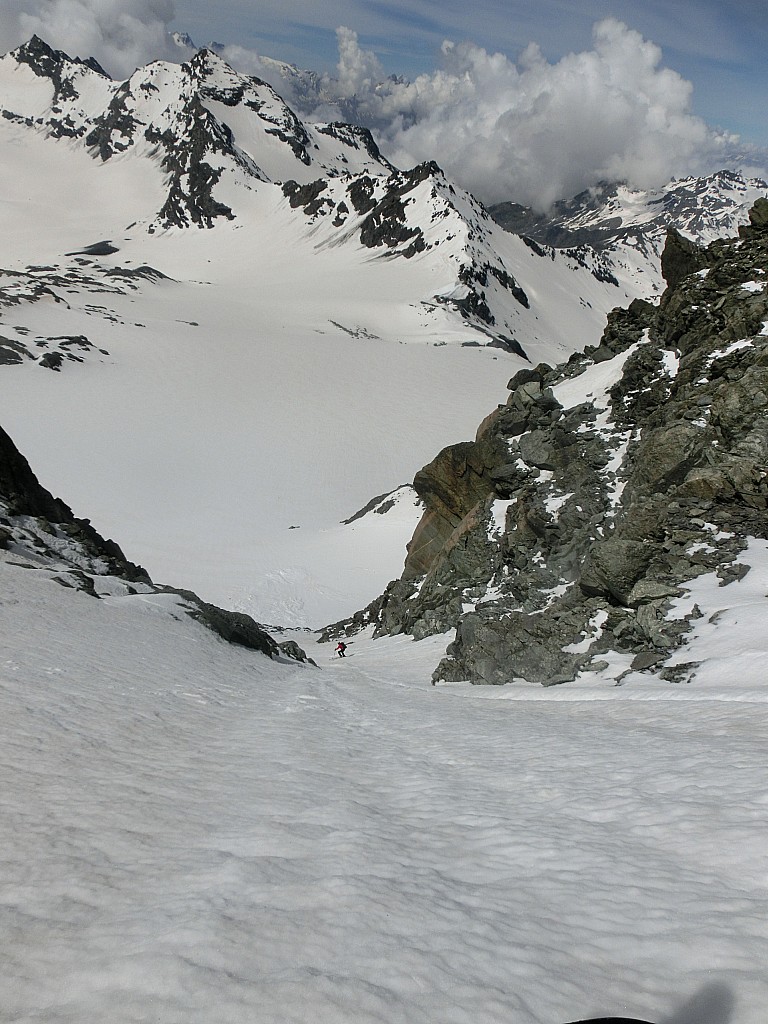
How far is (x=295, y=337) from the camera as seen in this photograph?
9288cm

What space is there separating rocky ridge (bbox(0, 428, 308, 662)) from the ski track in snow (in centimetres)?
756

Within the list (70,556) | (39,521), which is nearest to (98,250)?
(39,521)

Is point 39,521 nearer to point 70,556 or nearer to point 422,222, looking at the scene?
point 70,556

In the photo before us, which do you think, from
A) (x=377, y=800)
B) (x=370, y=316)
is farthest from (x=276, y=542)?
(x=370, y=316)

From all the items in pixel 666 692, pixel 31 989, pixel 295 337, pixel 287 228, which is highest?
pixel 287 228

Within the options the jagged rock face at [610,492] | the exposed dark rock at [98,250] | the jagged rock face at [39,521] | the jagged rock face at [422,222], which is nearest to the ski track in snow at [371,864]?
the jagged rock face at [610,492]

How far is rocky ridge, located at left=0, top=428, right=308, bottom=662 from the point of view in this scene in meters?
15.9

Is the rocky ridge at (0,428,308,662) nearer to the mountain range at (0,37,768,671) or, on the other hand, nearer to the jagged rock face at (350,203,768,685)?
the jagged rock face at (350,203,768,685)

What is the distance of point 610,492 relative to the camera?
19.2m

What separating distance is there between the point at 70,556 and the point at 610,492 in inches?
631

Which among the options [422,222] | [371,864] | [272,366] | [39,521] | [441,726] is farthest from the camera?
[422,222]

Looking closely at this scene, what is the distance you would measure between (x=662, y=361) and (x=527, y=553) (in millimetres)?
8287

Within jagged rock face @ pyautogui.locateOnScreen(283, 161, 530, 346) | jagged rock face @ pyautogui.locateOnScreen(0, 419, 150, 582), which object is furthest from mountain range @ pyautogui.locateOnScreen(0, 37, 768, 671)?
jagged rock face @ pyautogui.locateOnScreen(0, 419, 150, 582)

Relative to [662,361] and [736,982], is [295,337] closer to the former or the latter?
[662,361]
